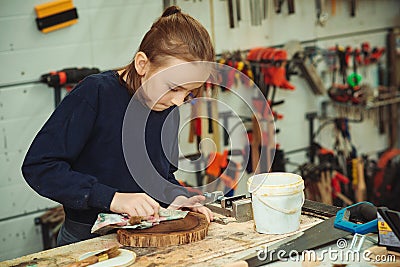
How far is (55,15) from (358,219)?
6.73 ft

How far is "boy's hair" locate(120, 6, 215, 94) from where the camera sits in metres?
1.93

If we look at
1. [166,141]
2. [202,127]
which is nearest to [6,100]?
[202,127]

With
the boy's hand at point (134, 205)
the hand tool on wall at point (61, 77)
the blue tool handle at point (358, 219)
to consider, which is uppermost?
the hand tool on wall at point (61, 77)

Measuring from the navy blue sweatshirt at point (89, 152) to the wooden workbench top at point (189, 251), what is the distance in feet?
0.41

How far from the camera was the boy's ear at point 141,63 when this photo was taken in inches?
78.2

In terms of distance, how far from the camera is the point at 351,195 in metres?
4.43

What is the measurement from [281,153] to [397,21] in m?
1.71

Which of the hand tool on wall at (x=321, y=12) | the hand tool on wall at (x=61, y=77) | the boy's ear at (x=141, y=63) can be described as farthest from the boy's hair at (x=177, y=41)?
the hand tool on wall at (x=321, y=12)

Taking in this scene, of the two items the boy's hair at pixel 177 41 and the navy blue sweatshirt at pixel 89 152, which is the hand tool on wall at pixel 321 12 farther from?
the boy's hair at pixel 177 41

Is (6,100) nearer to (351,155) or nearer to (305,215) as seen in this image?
(305,215)

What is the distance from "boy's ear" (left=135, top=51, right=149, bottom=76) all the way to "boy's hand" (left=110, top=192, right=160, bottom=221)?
15.2 inches

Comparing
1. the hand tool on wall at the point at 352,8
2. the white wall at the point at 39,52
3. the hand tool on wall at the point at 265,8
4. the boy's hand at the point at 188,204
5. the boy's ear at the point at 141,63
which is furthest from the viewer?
the hand tool on wall at the point at 352,8

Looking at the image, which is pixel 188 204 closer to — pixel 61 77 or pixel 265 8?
pixel 61 77

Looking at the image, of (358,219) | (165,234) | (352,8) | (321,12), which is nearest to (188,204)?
(165,234)
